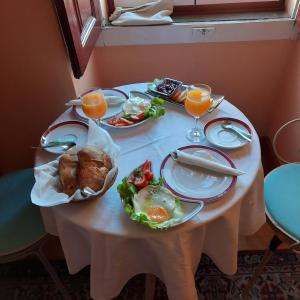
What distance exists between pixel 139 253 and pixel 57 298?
2.40 feet

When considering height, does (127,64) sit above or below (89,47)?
below

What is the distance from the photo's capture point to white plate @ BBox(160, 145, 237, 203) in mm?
912

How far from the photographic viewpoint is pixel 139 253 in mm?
938

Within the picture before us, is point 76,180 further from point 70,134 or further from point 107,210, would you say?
point 70,134

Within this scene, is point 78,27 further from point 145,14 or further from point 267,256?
point 267,256

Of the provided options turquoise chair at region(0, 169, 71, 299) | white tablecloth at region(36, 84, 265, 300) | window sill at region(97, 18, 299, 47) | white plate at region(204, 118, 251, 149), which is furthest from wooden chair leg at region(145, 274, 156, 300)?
window sill at region(97, 18, 299, 47)

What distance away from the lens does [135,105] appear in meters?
1.21

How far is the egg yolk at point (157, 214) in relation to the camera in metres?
0.85

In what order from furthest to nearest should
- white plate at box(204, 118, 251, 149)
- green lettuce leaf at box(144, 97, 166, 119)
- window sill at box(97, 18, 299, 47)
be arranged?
1. window sill at box(97, 18, 299, 47)
2. green lettuce leaf at box(144, 97, 166, 119)
3. white plate at box(204, 118, 251, 149)

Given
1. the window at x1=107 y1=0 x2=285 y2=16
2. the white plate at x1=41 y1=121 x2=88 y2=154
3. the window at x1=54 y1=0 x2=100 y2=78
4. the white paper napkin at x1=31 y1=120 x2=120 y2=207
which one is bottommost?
the white plate at x1=41 y1=121 x2=88 y2=154

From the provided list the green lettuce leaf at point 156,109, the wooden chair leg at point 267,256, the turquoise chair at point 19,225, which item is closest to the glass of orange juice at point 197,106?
the green lettuce leaf at point 156,109

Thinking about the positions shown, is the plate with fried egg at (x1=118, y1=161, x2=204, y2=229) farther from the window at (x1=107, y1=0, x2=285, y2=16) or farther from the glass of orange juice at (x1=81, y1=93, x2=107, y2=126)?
the window at (x1=107, y1=0, x2=285, y2=16)

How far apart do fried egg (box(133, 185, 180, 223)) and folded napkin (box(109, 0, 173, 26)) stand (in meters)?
1.11

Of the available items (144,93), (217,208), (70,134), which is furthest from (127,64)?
(217,208)
